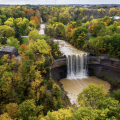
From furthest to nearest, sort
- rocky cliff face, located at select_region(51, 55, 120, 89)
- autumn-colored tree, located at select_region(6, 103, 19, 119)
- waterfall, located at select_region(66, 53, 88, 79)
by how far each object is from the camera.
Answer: waterfall, located at select_region(66, 53, 88, 79) → rocky cliff face, located at select_region(51, 55, 120, 89) → autumn-colored tree, located at select_region(6, 103, 19, 119)

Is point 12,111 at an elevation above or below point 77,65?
above

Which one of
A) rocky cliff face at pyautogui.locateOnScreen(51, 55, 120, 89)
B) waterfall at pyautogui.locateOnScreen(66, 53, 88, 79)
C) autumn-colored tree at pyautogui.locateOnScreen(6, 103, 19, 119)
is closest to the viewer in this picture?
autumn-colored tree at pyautogui.locateOnScreen(6, 103, 19, 119)

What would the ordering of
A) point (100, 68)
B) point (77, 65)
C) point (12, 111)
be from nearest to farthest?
point (12, 111) < point (100, 68) < point (77, 65)

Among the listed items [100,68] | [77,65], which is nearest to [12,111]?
[77,65]

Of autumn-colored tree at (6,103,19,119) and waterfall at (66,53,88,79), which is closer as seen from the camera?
autumn-colored tree at (6,103,19,119)

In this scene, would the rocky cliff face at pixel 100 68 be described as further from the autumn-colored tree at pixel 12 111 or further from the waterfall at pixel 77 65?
the autumn-colored tree at pixel 12 111

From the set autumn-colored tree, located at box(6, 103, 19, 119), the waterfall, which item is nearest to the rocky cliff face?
the waterfall

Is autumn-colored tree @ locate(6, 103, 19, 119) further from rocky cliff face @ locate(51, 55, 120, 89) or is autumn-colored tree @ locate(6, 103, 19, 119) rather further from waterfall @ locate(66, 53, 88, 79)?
waterfall @ locate(66, 53, 88, 79)

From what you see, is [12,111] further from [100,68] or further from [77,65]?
[100,68]

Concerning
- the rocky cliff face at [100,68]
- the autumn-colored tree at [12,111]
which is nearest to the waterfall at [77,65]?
the rocky cliff face at [100,68]
